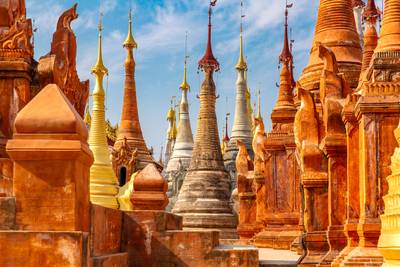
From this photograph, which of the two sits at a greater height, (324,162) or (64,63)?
(64,63)

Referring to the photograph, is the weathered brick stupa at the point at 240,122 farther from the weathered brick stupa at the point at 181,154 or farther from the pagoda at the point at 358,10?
the pagoda at the point at 358,10

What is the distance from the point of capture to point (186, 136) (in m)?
53.3

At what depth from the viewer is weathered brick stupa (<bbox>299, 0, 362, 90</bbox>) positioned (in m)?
20.1

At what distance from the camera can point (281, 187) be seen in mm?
22625

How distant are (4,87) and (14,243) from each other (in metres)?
3.75

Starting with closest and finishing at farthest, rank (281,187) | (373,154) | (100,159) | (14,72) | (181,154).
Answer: (14,72), (373,154), (281,187), (100,159), (181,154)

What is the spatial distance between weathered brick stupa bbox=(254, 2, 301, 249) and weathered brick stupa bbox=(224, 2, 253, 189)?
20808mm

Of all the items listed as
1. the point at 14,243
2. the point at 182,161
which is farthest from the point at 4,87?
the point at 182,161

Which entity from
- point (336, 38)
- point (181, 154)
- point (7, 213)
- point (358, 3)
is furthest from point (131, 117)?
point (7, 213)

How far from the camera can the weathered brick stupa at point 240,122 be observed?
45.7 metres

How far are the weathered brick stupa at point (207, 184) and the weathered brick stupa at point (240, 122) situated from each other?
528cm

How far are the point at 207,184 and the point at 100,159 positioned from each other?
25.3ft

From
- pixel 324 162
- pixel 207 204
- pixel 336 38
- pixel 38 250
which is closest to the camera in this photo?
pixel 38 250

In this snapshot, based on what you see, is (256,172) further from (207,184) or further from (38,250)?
(38,250)
